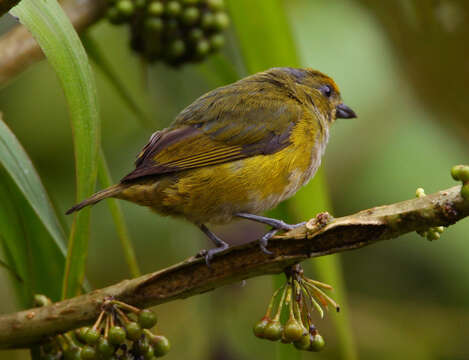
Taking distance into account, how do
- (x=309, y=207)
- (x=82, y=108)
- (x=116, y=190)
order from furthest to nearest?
(x=309, y=207), (x=116, y=190), (x=82, y=108)

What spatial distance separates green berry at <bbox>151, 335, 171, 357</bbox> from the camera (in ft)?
6.52

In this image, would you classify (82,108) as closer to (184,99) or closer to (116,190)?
(116,190)

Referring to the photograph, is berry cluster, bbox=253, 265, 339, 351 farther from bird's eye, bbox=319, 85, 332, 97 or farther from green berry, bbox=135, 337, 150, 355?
bird's eye, bbox=319, 85, 332, 97

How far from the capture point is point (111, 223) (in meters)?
4.11

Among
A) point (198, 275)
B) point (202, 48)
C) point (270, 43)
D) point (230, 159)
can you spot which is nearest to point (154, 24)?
point (202, 48)

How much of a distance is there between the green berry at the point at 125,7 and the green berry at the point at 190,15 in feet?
0.80

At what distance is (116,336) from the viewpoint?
1869 mm

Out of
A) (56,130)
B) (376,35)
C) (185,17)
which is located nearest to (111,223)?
(56,130)

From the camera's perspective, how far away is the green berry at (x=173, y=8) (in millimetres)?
3010

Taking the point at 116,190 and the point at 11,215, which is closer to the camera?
the point at 11,215

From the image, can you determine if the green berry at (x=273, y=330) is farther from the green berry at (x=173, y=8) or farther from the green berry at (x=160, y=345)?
the green berry at (x=173, y=8)

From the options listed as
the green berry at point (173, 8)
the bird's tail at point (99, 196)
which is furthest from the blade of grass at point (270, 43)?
the bird's tail at point (99, 196)

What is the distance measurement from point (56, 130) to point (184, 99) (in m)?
0.81

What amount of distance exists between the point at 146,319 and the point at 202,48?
155 centimetres
